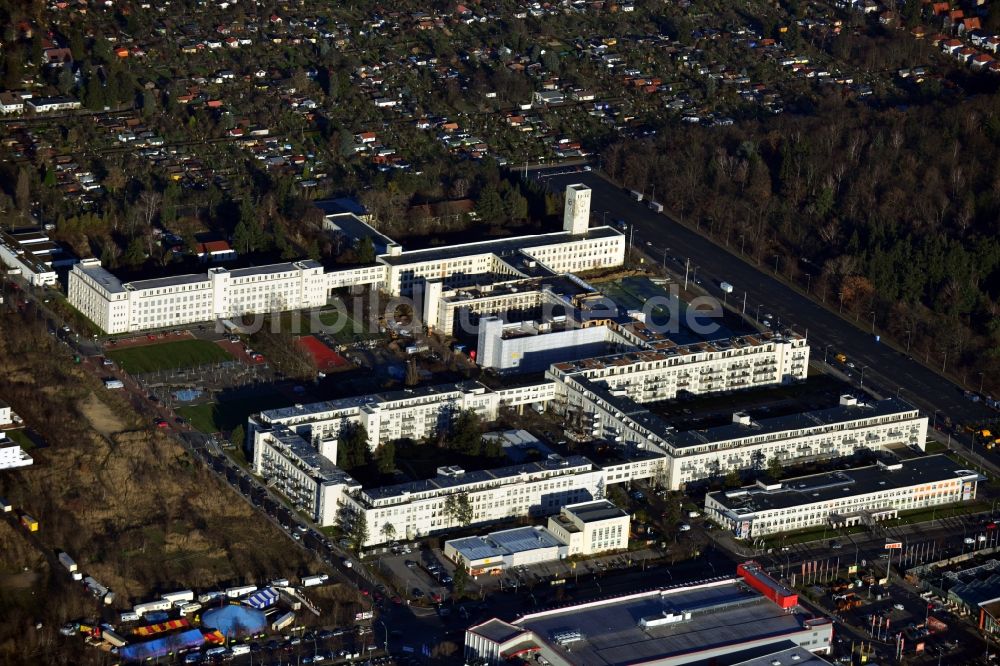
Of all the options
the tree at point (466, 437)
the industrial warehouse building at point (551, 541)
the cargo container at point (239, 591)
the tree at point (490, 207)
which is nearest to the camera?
the cargo container at point (239, 591)

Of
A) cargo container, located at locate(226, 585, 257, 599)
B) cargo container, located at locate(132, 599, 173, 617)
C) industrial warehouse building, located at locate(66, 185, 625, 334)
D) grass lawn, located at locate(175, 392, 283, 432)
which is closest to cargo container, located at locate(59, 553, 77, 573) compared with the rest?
cargo container, located at locate(132, 599, 173, 617)

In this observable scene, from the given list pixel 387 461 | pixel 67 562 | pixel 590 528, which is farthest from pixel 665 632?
pixel 67 562

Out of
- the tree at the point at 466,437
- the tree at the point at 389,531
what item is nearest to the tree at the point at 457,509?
the tree at the point at 389,531

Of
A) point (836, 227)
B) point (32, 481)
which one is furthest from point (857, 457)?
point (32, 481)

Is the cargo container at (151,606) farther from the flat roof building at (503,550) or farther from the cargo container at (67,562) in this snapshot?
the flat roof building at (503,550)

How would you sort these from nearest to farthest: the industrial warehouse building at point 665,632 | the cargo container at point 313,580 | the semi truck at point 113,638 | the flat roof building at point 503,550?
the industrial warehouse building at point 665,632, the semi truck at point 113,638, the cargo container at point 313,580, the flat roof building at point 503,550
